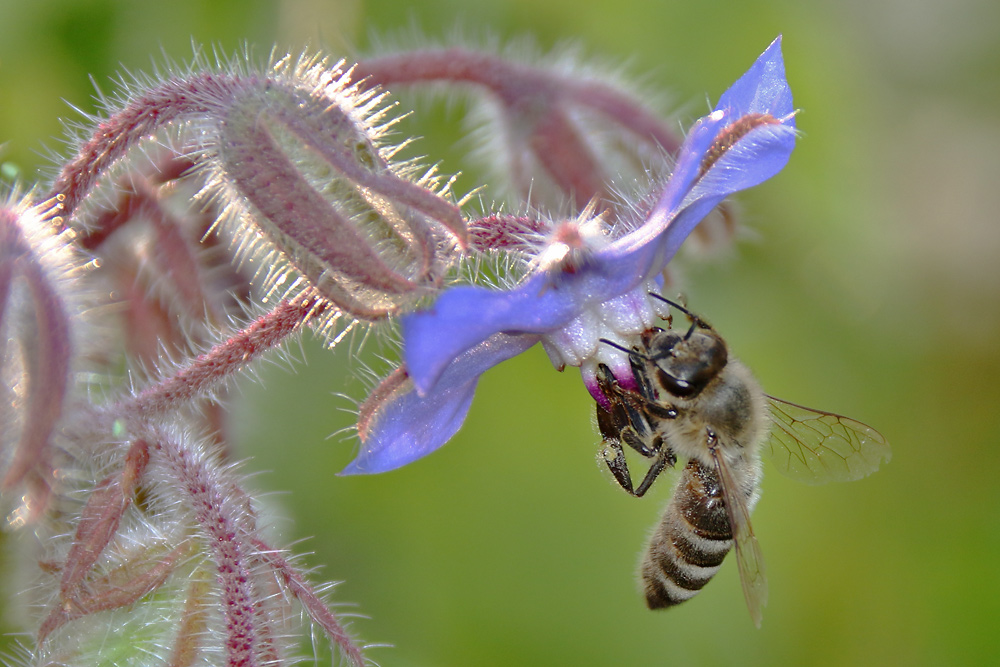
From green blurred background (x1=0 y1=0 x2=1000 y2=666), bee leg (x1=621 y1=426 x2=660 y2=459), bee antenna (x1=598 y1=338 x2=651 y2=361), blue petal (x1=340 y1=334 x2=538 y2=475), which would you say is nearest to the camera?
blue petal (x1=340 y1=334 x2=538 y2=475)

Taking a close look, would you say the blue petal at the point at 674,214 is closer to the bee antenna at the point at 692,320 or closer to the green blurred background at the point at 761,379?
the bee antenna at the point at 692,320

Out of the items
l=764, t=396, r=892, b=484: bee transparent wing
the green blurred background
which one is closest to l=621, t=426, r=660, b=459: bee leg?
l=764, t=396, r=892, b=484: bee transparent wing

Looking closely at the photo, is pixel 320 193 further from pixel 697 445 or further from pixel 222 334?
pixel 697 445

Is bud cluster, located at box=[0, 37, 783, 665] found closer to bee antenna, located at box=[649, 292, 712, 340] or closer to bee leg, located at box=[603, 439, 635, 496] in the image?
bee antenna, located at box=[649, 292, 712, 340]

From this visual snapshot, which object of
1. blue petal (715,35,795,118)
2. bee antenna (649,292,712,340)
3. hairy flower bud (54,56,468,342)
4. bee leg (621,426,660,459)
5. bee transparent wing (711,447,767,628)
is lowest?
bee transparent wing (711,447,767,628)

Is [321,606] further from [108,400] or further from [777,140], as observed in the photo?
[777,140]

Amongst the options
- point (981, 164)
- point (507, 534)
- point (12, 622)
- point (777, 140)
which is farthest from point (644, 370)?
point (981, 164)
